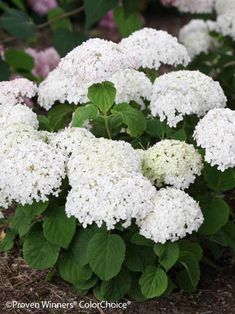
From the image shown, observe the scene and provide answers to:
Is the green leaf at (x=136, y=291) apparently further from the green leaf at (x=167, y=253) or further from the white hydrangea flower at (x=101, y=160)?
the white hydrangea flower at (x=101, y=160)

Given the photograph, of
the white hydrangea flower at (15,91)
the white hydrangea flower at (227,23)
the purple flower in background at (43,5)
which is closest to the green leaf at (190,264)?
the white hydrangea flower at (15,91)

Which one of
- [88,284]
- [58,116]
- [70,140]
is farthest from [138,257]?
[58,116]

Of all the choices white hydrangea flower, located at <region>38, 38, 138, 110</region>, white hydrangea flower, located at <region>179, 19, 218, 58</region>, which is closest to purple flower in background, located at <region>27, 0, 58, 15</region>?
white hydrangea flower, located at <region>179, 19, 218, 58</region>

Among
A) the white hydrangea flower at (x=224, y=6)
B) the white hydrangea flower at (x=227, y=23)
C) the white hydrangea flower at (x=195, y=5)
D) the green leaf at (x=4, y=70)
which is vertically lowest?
the green leaf at (x=4, y=70)

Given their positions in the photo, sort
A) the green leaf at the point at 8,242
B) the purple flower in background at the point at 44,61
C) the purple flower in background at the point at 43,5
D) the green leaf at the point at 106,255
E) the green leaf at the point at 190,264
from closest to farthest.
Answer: the green leaf at the point at 106,255 → the green leaf at the point at 190,264 → the green leaf at the point at 8,242 → the purple flower in background at the point at 44,61 → the purple flower in background at the point at 43,5

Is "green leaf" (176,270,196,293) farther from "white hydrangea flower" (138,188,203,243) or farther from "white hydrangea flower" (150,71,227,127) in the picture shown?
"white hydrangea flower" (150,71,227,127)

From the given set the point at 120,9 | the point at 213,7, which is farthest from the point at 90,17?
the point at 213,7

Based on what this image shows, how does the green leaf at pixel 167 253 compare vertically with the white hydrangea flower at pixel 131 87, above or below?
below
